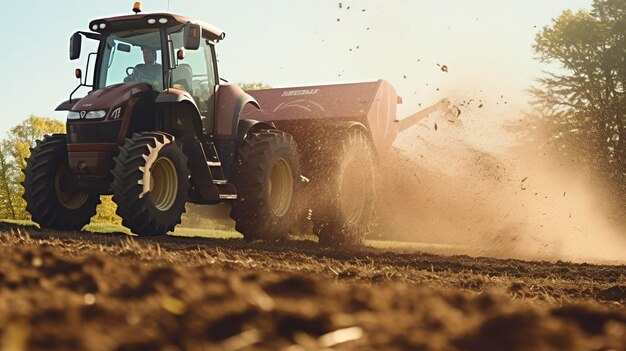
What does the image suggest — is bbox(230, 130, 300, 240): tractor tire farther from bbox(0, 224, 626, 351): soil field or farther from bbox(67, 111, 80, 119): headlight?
bbox(0, 224, 626, 351): soil field

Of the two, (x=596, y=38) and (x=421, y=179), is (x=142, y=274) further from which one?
(x=596, y=38)

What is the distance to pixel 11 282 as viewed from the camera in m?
2.66

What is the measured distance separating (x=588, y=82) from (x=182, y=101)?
2428 cm

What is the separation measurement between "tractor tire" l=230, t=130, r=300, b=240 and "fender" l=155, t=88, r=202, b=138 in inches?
27.0

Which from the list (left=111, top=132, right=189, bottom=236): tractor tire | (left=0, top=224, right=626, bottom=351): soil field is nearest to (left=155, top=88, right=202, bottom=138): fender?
(left=111, top=132, right=189, bottom=236): tractor tire

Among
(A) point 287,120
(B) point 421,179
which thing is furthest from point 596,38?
(A) point 287,120

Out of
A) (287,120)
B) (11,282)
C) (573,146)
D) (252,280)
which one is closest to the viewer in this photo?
(11,282)

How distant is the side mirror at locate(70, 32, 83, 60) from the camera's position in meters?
10.5

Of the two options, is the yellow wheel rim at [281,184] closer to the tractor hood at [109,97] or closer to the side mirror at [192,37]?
the tractor hood at [109,97]

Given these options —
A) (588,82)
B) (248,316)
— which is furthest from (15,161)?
(248,316)

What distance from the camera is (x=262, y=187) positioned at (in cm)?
1048

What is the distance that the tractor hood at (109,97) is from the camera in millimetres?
9766

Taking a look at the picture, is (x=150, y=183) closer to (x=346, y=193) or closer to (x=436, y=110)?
(x=346, y=193)

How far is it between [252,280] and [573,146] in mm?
25980
